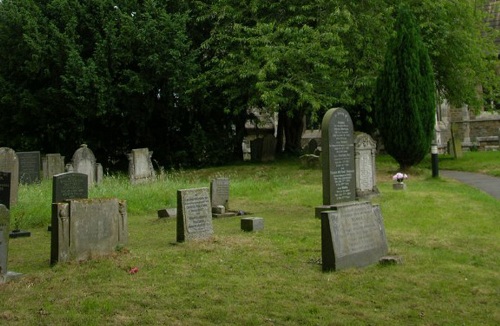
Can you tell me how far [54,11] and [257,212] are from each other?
15.2 metres

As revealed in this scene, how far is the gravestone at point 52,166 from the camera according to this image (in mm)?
20125

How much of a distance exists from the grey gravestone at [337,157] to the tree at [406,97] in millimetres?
8198

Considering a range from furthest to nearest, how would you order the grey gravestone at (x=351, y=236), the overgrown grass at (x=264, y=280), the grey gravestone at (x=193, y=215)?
the grey gravestone at (x=193, y=215) < the grey gravestone at (x=351, y=236) < the overgrown grass at (x=264, y=280)

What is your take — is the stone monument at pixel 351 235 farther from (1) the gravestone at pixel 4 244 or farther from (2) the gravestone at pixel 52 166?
(2) the gravestone at pixel 52 166

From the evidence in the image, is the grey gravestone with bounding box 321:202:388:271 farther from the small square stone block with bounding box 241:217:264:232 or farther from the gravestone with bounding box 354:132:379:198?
the gravestone with bounding box 354:132:379:198

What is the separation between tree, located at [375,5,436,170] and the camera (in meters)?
19.2

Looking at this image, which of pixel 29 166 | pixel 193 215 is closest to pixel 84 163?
pixel 29 166

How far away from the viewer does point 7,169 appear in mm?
14617

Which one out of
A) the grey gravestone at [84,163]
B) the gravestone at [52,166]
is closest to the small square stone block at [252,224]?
the grey gravestone at [84,163]

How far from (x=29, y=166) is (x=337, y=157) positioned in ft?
38.6

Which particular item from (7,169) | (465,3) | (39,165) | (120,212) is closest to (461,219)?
(120,212)

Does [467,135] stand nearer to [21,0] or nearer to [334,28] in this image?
[334,28]

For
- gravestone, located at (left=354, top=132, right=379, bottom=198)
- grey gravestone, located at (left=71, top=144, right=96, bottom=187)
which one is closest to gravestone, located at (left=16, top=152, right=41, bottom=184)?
grey gravestone, located at (left=71, top=144, right=96, bottom=187)

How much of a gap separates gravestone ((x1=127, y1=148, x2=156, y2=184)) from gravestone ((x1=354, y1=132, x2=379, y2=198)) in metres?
7.48
